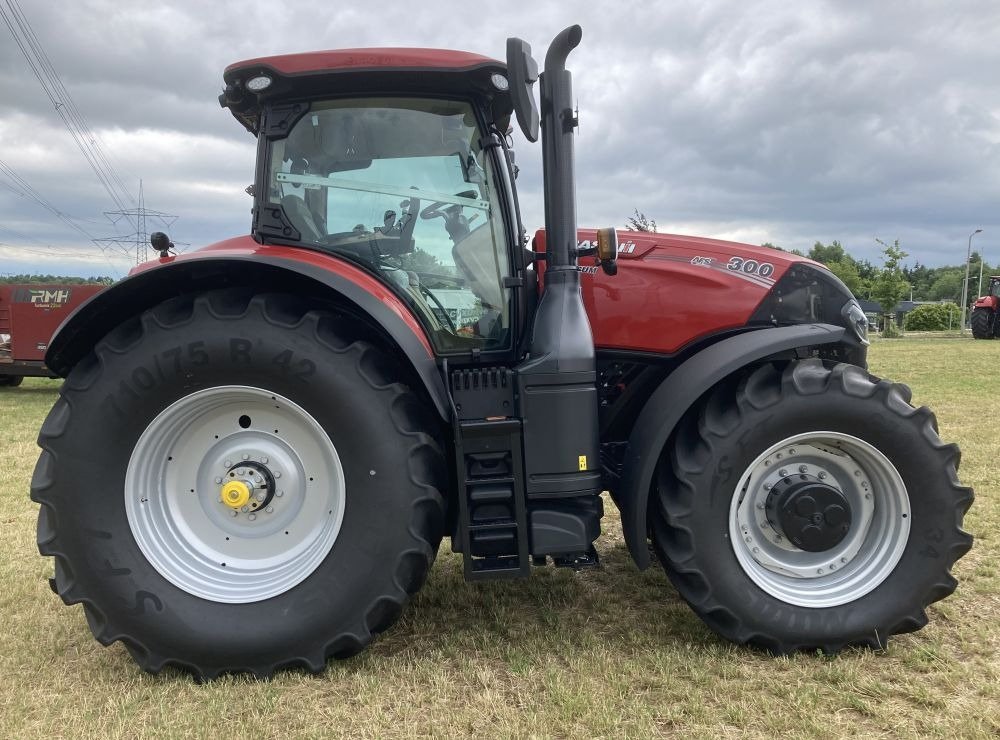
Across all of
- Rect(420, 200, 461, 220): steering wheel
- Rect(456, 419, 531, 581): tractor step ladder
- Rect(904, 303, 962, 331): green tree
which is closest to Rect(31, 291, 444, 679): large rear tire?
Rect(456, 419, 531, 581): tractor step ladder

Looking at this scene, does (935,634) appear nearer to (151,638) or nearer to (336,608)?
(336,608)

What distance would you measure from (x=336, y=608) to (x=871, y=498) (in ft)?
6.91

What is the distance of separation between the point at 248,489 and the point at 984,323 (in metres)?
29.2

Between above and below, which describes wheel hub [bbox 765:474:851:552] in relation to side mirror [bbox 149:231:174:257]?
below

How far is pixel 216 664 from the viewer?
8.36 ft

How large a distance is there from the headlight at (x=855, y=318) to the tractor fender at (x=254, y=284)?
1.78m

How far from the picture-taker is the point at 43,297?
12.1 metres

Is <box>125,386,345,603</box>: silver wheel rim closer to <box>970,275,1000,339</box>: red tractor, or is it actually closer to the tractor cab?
the tractor cab

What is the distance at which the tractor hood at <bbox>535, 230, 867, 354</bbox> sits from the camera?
3020mm

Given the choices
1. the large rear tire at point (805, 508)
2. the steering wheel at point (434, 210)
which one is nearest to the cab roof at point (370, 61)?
the steering wheel at point (434, 210)

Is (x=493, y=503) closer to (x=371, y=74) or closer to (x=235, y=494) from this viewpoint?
(x=235, y=494)

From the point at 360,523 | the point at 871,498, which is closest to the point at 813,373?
the point at 871,498

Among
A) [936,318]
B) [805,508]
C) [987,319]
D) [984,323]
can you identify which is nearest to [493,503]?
[805,508]

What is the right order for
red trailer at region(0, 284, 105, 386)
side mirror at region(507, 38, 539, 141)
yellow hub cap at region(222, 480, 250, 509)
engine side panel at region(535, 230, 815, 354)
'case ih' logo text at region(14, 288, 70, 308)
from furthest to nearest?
'case ih' logo text at region(14, 288, 70, 308) < red trailer at region(0, 284, 105, 386) < engine side panel at region(535, 230, 815, 354) < yellow hub cap at region(222, 480, 250, 509) < side mirror at region(507, 38, 539, 141)
